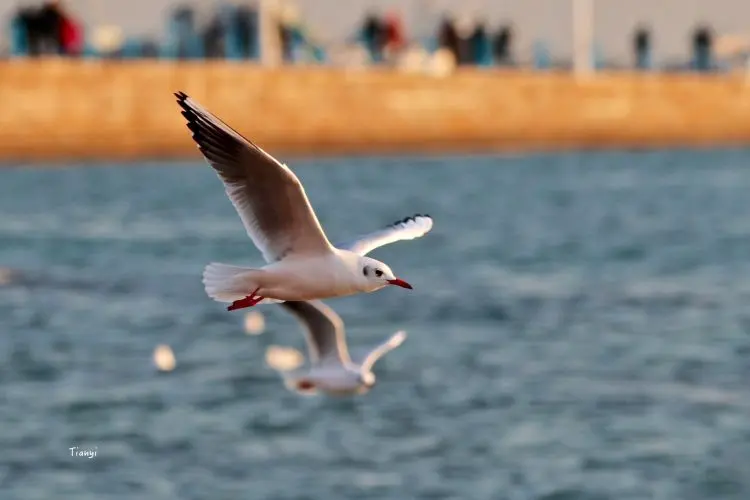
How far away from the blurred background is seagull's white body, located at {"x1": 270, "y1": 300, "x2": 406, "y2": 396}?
2568 millimetres

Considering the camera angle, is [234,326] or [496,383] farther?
[234,326]

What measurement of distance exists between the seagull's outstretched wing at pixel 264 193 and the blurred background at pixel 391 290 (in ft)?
32.1

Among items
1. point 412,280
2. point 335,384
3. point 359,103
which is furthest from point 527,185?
point 335,384

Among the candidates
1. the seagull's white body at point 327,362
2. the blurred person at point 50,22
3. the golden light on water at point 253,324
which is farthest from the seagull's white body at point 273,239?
the blurred person at point 50,22

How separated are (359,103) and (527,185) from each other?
19102 mm

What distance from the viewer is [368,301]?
40344 mm

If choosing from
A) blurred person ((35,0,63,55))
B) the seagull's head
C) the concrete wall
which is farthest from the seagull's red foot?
the concrete wall

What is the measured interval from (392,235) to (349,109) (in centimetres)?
5520

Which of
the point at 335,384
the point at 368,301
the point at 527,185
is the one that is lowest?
the point at 527,185

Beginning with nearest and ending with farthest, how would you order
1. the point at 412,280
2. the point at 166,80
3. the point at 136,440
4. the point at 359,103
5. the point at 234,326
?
the point at 136,440 < the point at 234,326 < the point at 412,280 < the point at 166,80 < the point at 359,103

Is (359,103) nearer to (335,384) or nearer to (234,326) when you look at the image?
(234,326)

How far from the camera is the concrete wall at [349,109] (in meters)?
59.3
